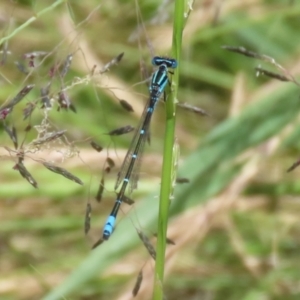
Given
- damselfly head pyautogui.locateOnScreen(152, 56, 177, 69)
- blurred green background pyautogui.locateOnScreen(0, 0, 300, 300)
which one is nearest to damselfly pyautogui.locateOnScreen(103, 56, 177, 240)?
damselfly head pyautogui.locateOnScreen(152, 56, 177, 69)

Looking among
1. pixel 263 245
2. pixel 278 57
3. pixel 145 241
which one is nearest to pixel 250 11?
pixel 278 57

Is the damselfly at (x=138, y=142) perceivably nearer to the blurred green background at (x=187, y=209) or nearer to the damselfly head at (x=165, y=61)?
the damselfly head at (x=165, y=61)

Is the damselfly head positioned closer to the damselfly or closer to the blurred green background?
the damselfly

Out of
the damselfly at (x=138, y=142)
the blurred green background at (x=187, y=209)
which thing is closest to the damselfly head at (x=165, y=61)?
the damselfly at (x=138, y=142)

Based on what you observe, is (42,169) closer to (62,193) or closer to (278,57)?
(62,193)

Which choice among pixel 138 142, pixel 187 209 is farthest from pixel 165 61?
pixel 187 209

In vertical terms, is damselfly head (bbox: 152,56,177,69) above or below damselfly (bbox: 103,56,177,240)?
above

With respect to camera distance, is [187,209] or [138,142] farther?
[187,209]

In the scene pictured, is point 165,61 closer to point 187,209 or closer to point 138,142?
point 138,142
